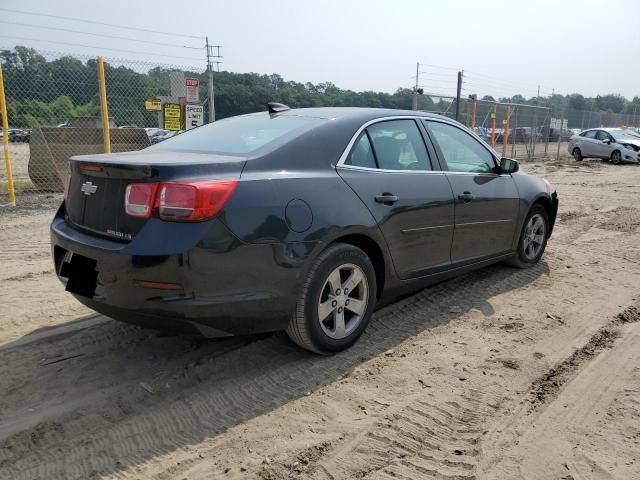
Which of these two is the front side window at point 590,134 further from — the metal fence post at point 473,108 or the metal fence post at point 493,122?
the metal fence post at point 473,108

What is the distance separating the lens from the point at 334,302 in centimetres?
343

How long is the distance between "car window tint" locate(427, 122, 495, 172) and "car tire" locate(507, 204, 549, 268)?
0.87 m

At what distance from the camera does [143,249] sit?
2785 millimetres

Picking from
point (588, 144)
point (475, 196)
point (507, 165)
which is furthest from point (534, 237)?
point (588, 144)

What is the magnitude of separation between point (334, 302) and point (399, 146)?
1.36 meters

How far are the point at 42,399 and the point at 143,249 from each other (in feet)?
3.54

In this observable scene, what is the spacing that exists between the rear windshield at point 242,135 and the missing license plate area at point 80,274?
99cm

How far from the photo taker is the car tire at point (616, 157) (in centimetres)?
2072

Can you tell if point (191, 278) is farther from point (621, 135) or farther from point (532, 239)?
point (621, 135)

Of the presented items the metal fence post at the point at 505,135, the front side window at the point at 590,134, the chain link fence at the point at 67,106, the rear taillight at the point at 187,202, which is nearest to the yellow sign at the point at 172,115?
the chain link fence at the point at 67,106

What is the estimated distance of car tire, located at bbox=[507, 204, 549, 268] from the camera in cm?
536

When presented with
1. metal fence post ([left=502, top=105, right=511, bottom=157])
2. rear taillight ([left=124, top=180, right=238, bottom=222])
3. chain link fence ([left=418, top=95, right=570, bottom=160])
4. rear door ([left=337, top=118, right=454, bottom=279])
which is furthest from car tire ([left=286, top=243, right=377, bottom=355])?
metal fence post ([left=502, top=105, right=511, bottom=157])

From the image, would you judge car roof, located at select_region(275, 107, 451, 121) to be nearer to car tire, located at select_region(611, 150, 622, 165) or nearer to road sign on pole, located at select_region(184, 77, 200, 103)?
road sign on pole, located at select_region(184, 77, 200, 103)

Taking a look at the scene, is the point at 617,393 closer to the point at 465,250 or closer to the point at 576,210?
the point at 465,250
